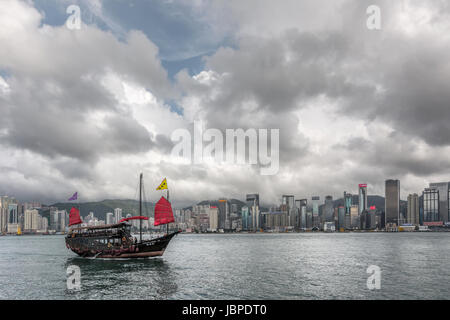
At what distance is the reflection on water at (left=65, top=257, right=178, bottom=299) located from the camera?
3416cm

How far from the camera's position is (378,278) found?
4297 cm

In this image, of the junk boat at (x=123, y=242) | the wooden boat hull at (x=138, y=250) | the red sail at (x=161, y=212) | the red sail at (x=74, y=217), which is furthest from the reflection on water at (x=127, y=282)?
the red sail at (x=74, y=217)

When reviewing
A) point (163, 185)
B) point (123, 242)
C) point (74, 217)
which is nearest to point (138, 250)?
point (123, 242)

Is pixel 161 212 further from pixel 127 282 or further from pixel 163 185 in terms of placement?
pixel 127 282

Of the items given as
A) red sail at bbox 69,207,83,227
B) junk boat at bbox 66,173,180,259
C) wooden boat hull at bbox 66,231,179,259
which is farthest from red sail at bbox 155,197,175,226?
red sail at bbox 69,207,83,227

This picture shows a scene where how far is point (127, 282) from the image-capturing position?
41375 mm

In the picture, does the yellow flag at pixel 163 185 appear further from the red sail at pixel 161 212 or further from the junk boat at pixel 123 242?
the red sail at pixel 161 212

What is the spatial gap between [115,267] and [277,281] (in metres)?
29.0

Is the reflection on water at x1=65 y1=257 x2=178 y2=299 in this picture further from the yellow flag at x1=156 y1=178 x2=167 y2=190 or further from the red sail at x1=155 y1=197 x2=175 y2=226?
the yellow flag at x1=156 y1=178 x2=167 y2=190

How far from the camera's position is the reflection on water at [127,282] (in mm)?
34156

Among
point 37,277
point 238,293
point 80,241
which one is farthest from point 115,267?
point 238,293
